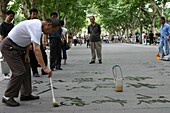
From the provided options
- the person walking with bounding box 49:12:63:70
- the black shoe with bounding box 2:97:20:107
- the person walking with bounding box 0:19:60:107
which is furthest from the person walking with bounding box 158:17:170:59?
the black shoe with bounding box 2:97:20:107

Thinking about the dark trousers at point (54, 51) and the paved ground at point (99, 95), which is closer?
the paved ground at point (99, 95)

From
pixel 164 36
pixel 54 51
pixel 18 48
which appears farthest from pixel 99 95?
pixel 164 36

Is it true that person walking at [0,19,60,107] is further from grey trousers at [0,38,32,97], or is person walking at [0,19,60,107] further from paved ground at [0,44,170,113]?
paved ground at [0,44,170,113]

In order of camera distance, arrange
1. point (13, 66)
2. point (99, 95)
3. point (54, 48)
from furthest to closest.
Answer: point (54, 48) < point (99, 95) < point (13, 66)

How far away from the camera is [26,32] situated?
16.8ft

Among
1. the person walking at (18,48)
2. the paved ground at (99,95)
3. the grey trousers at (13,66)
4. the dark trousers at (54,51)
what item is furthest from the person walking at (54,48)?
the grey trousers at (13,66)

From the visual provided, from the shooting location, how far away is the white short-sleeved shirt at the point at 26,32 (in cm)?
491

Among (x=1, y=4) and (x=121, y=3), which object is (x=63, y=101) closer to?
(x=1, y=4)

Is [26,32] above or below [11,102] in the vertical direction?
above

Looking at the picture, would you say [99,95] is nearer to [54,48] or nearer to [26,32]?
[26,32]

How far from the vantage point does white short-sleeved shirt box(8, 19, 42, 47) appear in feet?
16.1

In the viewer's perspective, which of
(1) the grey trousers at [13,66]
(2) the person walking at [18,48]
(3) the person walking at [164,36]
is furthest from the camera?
(3) the person walking at [164,36]

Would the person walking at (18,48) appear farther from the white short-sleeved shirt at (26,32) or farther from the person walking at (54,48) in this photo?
the person walking at (54,48)


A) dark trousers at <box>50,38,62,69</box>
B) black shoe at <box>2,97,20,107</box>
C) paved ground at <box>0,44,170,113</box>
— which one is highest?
dark trousers at <box>50,38,62,69</box>
